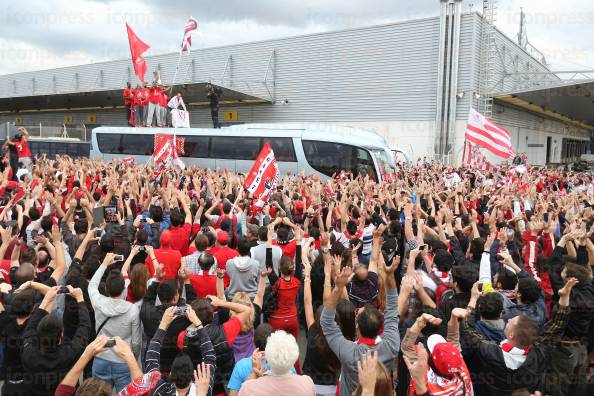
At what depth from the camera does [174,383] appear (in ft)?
8.55

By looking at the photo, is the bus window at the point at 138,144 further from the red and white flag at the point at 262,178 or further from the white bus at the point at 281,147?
the red and white flag at the point at 262,178

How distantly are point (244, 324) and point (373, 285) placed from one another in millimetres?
1363

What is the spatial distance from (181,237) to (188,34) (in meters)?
18.7

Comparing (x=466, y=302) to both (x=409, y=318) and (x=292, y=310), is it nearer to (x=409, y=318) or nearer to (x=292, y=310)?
(x=409, y=318)

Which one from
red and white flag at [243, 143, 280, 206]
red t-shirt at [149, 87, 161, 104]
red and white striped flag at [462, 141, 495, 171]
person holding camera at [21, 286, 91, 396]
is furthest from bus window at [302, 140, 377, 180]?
person holding camera at [21, 286, 91, 396]

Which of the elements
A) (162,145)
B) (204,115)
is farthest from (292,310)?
(204,115)

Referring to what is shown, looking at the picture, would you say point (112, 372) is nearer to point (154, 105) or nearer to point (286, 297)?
point (286, 297)

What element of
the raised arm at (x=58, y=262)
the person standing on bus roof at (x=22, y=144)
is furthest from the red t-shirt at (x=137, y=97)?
the raised arm at (x=58, y=262)

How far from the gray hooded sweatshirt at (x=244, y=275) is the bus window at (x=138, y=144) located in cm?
1680

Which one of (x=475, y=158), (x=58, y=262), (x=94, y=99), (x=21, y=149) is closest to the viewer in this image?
(x=58, y=262)

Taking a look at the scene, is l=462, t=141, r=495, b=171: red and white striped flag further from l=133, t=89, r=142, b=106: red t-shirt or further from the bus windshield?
l=133, t=89, r=142, b=106: red t-shirt

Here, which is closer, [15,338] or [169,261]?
[15,338]

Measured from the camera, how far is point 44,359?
2994 mm

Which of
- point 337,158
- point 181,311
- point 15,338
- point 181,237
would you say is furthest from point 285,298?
point 337,158
